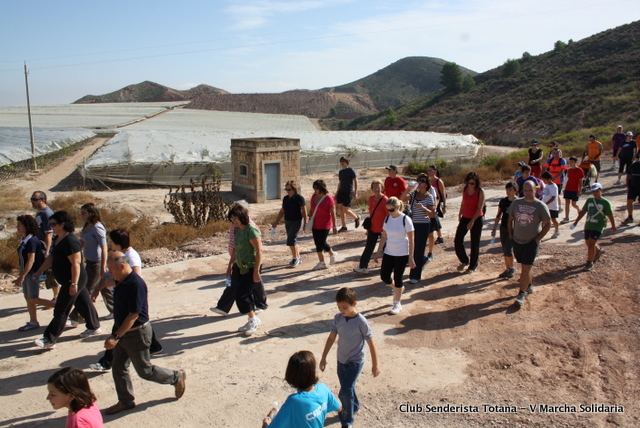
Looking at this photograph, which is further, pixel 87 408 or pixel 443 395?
pixel 443 395

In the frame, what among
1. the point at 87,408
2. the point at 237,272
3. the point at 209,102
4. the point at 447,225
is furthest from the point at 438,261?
the point at 209,102

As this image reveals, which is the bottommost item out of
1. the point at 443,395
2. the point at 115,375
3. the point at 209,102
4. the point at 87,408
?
the point at 443,395

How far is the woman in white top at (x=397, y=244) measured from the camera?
6.26 m

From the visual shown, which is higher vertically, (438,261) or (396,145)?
(396,145)

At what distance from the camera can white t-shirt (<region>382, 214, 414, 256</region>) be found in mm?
6254

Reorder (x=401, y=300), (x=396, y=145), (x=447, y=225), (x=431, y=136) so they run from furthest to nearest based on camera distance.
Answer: (x=431, y=136) < (x=396, y=145) < (x=447, y=225) < (x=401, y=300)

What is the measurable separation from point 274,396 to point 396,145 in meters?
29.7

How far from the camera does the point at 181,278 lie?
8.53m

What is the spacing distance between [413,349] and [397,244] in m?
1.33

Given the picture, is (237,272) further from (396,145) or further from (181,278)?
(396,145)

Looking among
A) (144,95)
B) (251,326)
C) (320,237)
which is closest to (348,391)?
(251,326)

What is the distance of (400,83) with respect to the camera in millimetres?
119500

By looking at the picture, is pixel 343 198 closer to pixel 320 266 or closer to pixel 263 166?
pixel 320 266

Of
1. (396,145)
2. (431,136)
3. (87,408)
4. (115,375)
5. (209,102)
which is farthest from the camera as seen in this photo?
(209,102)
